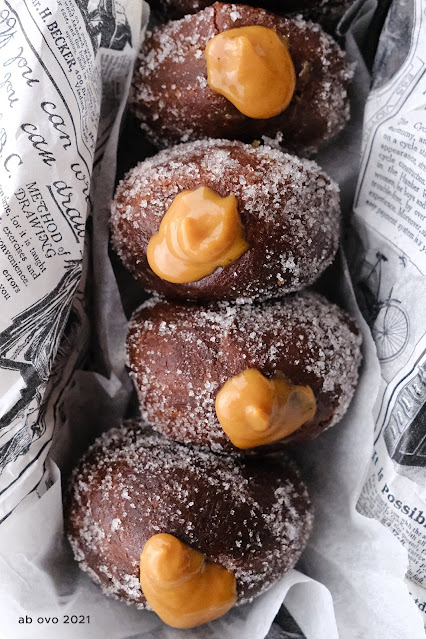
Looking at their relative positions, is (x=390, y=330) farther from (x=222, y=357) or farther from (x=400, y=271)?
(x=222, y=357)

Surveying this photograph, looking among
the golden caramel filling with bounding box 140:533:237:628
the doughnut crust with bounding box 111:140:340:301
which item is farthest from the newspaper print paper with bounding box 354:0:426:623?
the golden caramel filling with bounding box 140:533:237:628

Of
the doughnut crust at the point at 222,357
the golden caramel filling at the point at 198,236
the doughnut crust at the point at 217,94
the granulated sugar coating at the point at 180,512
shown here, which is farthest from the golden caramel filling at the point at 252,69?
the granulated sugar coating at the point at 180,512

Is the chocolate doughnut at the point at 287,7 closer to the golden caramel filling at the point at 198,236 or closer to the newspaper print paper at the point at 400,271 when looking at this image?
the newspaper print paper at the point at 400,271

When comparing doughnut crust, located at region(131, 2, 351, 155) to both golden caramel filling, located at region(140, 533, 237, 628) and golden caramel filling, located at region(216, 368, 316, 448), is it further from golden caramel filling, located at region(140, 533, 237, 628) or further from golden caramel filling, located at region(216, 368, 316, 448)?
golden caramel filling, located at region(140, 533, 237, 628)

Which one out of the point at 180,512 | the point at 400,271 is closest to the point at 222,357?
the point at 180,512

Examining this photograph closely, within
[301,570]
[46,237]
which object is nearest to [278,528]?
[301,570]
